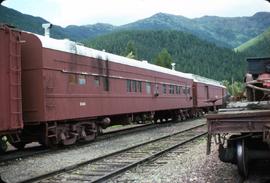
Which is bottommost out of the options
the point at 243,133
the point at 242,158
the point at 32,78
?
the point at 242,158

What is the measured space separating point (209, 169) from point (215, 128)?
194cm

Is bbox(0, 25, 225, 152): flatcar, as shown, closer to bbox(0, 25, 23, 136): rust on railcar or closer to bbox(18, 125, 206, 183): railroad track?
bbox(0, 25, 23, 136): rust on railcar

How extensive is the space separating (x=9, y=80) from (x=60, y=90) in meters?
3.94

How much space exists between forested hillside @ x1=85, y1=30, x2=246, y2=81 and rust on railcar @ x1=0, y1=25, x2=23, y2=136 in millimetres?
123519

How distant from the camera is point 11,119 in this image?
1036 centimetres

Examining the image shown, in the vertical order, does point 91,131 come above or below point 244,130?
below

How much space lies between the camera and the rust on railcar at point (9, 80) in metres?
10.1

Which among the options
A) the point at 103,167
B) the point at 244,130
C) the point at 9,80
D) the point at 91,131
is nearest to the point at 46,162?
the point at 103,167

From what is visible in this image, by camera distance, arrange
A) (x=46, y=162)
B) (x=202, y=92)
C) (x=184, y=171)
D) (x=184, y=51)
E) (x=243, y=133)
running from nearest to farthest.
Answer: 1. (x=243, y=133)
2. (x=184, y=171)
3. (x=46, y=162)
4. (x=202, y=92)
5. (x=184, y=51)

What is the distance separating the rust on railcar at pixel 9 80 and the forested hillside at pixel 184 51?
12352cm

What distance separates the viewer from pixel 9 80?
10.4 m

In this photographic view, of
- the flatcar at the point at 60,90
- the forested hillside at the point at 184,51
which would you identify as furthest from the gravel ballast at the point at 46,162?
the forested hillside at the point at 184,51

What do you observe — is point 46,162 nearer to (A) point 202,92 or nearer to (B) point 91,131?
(B) point 91,131

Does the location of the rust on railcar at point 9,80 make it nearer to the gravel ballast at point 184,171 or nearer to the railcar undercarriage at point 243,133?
the gravel ballast at point 184,171
